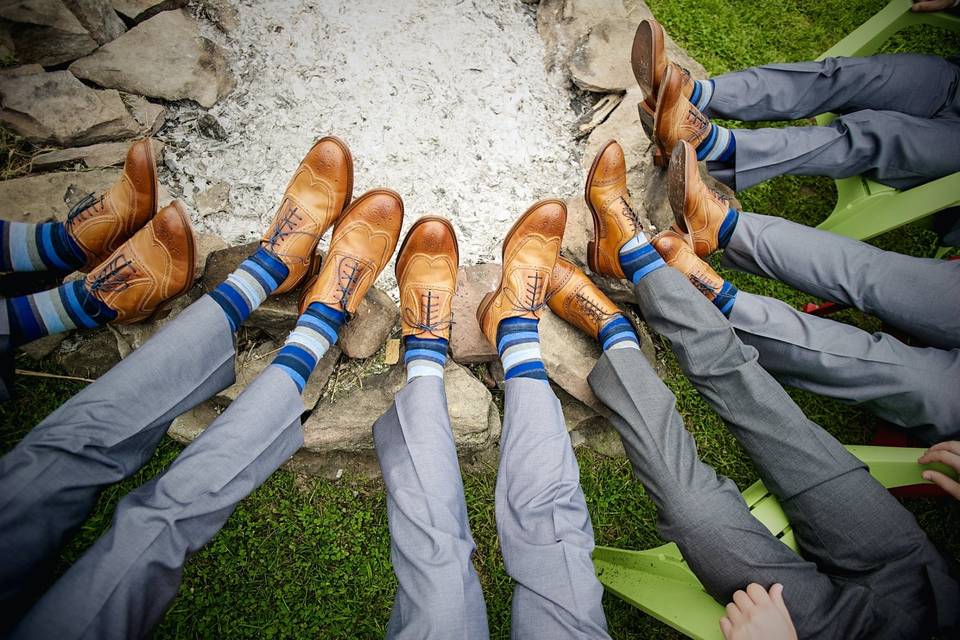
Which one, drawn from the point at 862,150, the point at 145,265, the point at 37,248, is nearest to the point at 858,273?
the point at 862,150

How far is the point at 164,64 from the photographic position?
8.17 ft

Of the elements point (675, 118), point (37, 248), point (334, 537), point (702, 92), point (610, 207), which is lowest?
point (334, 537)

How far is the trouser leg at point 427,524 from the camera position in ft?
4.99

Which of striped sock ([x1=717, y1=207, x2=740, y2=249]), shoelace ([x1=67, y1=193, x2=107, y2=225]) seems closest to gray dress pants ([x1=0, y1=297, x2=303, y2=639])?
shoelace ([x1=67, y1=193, x2=107, y2=225])

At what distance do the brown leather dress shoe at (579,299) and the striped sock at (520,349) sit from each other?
0.26 metres

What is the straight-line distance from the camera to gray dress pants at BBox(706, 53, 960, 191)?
2.46m

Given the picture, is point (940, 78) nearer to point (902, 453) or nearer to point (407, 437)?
point (902, 453)

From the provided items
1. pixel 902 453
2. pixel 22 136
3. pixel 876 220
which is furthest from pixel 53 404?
pixel 876 220

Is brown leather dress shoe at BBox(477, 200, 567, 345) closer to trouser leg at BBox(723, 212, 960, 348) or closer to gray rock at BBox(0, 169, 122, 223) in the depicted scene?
trouser leg at BBox(723, 212, 960, 348)

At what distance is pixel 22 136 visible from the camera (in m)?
2.34

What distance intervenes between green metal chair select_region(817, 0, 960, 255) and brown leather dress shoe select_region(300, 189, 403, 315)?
2.25 meters

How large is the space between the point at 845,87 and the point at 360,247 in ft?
8.46

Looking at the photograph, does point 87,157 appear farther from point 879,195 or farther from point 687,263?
point 879,195

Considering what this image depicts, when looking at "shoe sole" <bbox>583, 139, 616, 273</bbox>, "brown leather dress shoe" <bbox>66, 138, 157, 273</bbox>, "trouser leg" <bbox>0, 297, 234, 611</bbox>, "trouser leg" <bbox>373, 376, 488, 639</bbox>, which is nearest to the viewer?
"trouser leg" <bbox>0, 297, 234, 611</bbox>
